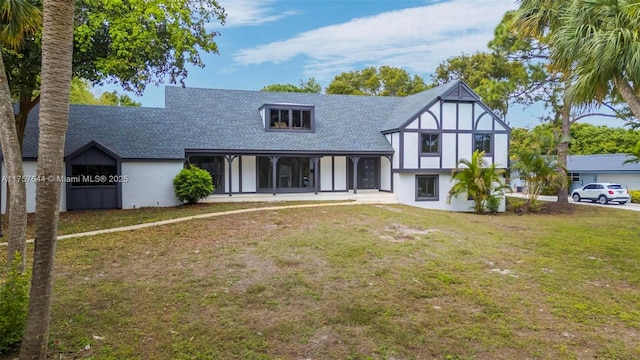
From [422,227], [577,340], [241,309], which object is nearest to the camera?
[577,340]

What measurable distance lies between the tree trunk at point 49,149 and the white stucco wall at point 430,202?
61.3 ft

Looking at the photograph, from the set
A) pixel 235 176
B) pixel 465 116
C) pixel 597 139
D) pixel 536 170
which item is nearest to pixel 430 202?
pixel 465 116

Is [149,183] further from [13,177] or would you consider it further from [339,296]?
[339,296]

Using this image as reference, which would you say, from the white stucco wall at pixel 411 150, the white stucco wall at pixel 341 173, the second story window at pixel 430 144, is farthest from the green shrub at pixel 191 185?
the second story window at pixel 430 144

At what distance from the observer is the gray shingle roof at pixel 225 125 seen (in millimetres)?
18562

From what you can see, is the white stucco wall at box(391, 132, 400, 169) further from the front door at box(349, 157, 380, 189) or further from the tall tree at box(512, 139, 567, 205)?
the tall tree at box(512, 139, 567, 205)

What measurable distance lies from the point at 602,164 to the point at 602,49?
3114 cm

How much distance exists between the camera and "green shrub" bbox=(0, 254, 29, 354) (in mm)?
4492

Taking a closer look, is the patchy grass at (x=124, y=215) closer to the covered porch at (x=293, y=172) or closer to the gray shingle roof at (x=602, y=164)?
the covered porch at (x=293, y=172)

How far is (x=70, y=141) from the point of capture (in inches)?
687

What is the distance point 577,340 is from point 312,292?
398 centimetres

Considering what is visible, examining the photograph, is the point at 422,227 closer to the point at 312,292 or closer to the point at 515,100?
the point at 312,292

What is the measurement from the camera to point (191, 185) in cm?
1759

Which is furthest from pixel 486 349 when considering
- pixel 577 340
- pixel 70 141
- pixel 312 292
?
pixel 70 141
